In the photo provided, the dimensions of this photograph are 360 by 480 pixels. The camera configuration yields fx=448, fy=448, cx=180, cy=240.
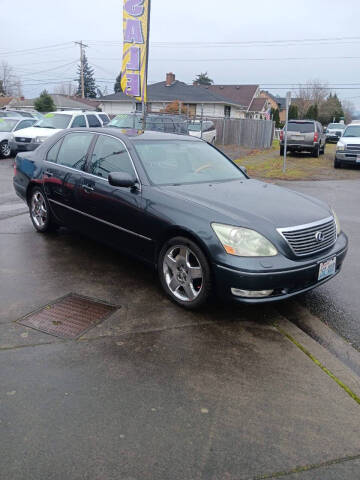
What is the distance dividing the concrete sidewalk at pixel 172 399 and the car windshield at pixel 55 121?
13392mm

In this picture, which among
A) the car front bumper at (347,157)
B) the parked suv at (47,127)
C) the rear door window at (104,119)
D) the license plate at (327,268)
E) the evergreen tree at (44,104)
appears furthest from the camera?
the evergreen tree at (44,104)

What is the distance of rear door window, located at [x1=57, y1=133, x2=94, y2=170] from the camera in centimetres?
555

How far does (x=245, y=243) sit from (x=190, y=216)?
0.59 metres

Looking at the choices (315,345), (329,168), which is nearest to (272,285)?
(315,345)

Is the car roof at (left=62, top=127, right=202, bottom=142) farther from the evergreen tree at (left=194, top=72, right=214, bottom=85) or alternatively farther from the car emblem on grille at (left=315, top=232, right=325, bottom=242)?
the evergreen tree at (left=194, top=72, right=214, bottom=85)

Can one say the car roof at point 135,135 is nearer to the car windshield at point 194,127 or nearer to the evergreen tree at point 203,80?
the car windshield at point 194,127

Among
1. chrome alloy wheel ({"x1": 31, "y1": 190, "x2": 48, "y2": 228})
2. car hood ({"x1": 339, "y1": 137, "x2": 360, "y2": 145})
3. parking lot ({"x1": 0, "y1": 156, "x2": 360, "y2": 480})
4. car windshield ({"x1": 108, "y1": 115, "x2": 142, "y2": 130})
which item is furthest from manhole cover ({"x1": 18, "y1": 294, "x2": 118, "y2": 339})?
car hood ({"x1": 339, "y1": 137, "x2": 360, "y2": 145})

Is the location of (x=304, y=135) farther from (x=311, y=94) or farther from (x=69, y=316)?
(x=311, y=94)

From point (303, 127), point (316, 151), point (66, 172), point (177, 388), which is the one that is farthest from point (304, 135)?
point (177, 388)

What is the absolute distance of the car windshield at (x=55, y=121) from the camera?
1675 centimetres

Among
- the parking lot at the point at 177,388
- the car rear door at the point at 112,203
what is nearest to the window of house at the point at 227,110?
the car rear door at the point at 112,203

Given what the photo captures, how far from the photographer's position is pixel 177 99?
45.5 m

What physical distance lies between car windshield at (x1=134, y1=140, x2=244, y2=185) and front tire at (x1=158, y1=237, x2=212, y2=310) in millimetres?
827

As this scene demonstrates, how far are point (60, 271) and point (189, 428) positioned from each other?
301 cm
